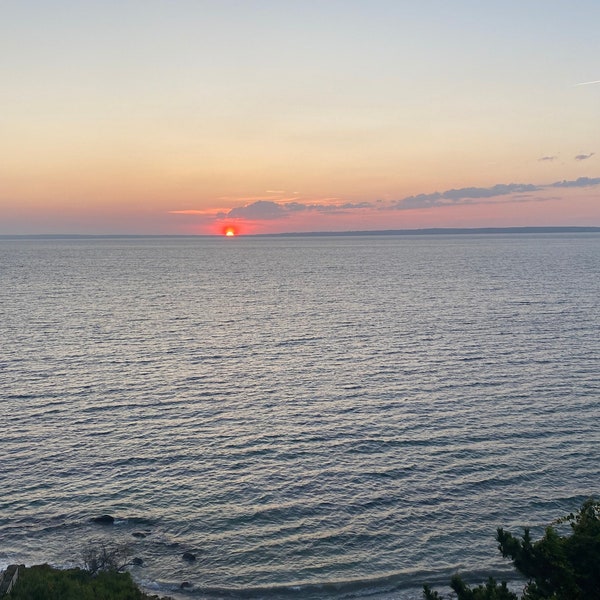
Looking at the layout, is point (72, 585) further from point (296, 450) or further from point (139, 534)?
point (296, 450)

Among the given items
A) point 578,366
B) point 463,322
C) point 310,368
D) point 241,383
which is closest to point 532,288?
point 463,322

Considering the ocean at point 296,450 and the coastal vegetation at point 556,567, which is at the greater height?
the coastal vegetation at point 556,567

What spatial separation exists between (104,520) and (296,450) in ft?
50.0

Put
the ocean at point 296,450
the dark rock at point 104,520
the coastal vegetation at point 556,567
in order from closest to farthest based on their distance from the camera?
the coastal vegetation at point 556,567, the ocean at point 296,450, the dark rock at point 104,520

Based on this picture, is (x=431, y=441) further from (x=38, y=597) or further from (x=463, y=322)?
(x=463, y=322)

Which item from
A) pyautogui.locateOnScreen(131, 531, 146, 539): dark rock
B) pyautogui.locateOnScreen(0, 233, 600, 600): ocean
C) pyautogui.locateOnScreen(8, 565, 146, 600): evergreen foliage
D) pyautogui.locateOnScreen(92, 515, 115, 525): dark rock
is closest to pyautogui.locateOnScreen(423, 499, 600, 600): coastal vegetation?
pyautogui.locateOnScreen(0, 233, 600, 600): ocean

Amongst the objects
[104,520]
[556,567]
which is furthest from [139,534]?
[556,567]

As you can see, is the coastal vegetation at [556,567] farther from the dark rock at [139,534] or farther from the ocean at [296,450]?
the dark rock at [139,534]

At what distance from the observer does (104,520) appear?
36969 millimetres

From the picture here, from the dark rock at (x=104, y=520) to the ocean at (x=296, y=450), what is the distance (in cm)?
55

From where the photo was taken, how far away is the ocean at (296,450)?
33906mm

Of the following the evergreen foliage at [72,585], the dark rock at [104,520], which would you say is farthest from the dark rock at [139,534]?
the evergreen foliage at [72,585]

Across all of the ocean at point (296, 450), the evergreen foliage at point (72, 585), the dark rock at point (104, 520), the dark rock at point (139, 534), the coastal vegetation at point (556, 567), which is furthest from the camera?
the dark rock at point (104, 520)

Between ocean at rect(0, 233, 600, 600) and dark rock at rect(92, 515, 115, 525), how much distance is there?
547 mm
